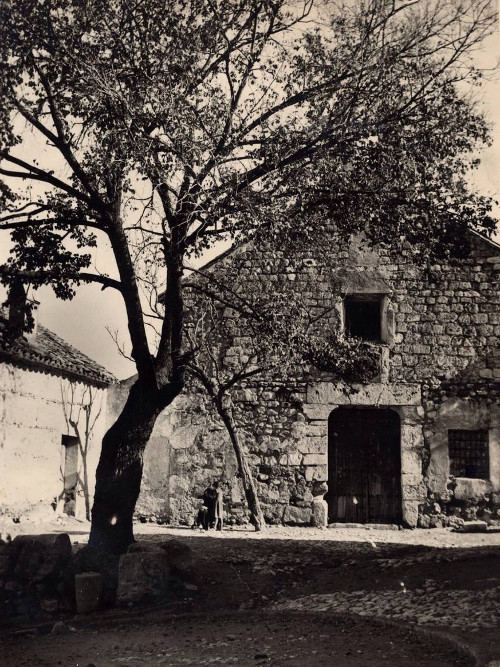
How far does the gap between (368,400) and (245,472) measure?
2850 millimetres

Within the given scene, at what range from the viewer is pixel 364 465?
1443 centimetres

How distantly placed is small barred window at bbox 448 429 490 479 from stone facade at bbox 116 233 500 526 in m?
0.17

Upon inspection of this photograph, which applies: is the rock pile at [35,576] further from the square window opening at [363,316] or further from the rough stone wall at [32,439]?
the square window opening at [363,316]

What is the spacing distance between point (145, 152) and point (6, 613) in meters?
5.34

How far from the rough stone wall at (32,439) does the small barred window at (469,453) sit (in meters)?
8.49

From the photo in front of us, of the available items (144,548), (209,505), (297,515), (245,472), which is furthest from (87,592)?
(297,515)

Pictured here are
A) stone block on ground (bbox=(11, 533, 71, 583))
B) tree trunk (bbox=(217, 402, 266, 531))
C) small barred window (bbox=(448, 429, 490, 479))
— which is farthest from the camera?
small barred window (bbox=(448, 429, 490, 479))

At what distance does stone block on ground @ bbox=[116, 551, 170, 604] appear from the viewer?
7.97 m

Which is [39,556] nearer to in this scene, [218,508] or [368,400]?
[218,508]

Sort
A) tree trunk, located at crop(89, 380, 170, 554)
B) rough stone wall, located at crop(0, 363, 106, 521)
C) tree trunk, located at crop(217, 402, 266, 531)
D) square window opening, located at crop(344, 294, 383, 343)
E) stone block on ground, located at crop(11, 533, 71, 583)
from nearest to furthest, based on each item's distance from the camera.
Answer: stone block on ground, located at crop(11, 533, 71, 583) < tree trunk, located at crop(89, 380, 170, 554) < tree trunk, located at crop(217, 402, 266, 531) < rough stone wall, located at crop(0, 363, 106, 521) < square window opening, located at crop(344, 294, 383, 343)

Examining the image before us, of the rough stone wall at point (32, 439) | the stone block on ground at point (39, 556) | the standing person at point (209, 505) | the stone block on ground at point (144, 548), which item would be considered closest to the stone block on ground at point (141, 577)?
the stone block on ground at point (144, 548)

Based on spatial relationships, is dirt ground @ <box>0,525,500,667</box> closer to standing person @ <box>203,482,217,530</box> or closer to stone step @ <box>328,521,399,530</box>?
standing person @ <box>203,482,217,530</box>

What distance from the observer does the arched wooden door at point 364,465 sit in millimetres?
14161

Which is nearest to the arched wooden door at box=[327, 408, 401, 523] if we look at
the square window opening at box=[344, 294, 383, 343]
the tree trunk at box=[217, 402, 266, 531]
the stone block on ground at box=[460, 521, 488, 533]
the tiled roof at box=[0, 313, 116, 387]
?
the stone block on ground at box=[460, 521, 488, 533]
